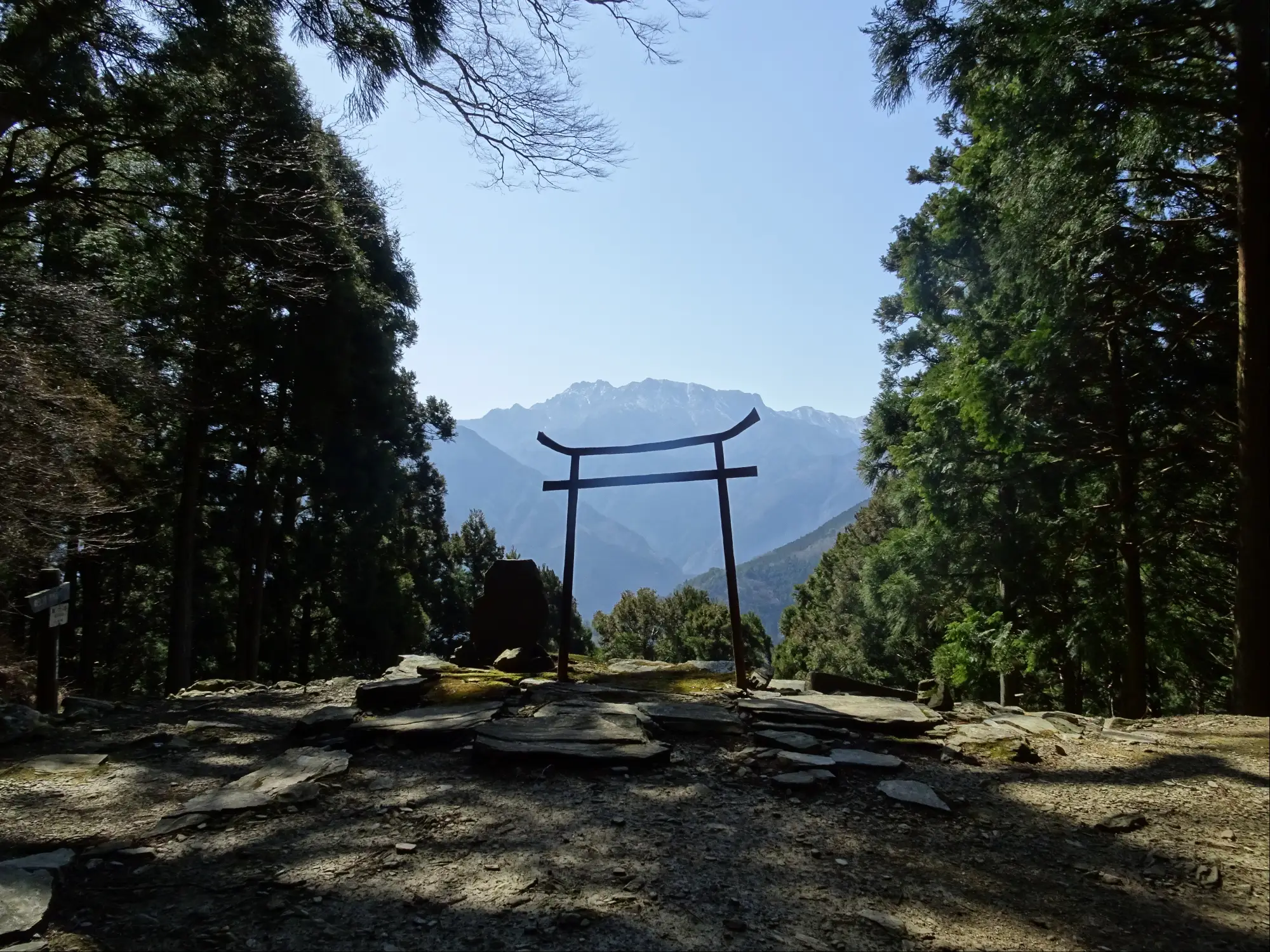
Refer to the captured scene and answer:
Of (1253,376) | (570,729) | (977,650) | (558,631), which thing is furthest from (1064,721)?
(558,631)

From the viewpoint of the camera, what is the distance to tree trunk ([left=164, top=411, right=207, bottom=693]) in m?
12.7

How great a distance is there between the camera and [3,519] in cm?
817

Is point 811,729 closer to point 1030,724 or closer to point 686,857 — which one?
point 1030,724

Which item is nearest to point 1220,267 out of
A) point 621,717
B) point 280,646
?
point 621,717

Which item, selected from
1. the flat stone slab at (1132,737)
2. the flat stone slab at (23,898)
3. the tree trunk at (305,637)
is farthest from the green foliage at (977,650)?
the tree trunk at (305,637)

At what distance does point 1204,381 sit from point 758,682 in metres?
6.11

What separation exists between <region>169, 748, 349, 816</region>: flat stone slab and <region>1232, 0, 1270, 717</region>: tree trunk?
6553mm

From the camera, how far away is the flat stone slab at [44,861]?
3.40m

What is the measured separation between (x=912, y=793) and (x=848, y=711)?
1446 mm

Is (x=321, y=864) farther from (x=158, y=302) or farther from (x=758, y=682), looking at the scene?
(x=158, y=302)

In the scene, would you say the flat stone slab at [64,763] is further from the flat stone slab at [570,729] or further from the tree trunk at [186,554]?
the tree trunk at [186,554]

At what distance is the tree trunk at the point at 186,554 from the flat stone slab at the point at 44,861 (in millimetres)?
10253

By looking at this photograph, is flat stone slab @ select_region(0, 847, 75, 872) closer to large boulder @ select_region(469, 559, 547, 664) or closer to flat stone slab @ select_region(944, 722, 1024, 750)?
flat stone slab @ select_region(944, 722, 1024, 750)

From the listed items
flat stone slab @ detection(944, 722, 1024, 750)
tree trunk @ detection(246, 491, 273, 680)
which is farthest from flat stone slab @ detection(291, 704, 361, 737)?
tree trunk @ detection(246, 491, 273, 680)
